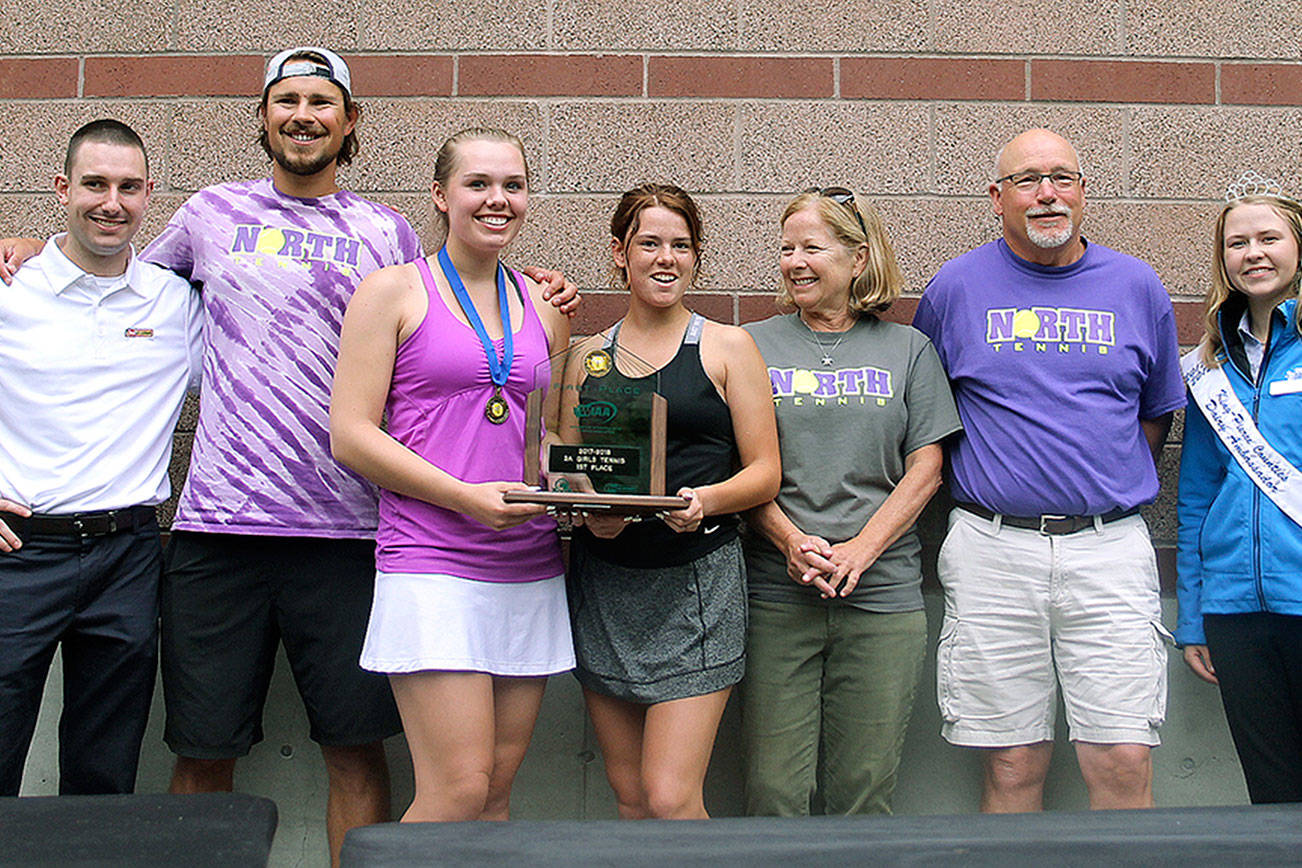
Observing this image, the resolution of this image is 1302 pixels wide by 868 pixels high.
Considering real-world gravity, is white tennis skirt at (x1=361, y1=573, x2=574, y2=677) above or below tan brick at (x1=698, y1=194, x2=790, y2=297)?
below

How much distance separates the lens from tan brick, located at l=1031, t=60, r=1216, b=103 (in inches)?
150

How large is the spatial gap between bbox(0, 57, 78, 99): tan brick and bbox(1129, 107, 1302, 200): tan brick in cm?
378

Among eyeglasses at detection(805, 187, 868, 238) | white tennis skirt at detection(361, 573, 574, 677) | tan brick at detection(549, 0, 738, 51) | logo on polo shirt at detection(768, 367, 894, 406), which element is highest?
tan brick at detection(549, 0, 738, 51)

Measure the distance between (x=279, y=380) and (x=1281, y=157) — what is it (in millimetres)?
3442

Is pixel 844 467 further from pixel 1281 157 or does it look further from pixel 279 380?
pixel 1281 157

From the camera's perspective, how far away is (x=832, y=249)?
9.98 feet

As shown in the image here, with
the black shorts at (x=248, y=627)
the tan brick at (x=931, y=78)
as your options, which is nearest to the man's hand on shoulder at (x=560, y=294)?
the black shorts at (x=248, y=627)

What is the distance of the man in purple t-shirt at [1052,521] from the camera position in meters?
3.02

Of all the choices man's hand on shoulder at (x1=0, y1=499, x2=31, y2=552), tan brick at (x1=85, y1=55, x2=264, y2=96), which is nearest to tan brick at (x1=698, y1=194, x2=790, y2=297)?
tan brick at (x1=85, y1=55, x2=264, y2=96)

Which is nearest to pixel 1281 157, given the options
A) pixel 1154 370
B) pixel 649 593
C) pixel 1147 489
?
pixel 1154 370

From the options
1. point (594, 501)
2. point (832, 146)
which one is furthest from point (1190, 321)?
point (594, 501)

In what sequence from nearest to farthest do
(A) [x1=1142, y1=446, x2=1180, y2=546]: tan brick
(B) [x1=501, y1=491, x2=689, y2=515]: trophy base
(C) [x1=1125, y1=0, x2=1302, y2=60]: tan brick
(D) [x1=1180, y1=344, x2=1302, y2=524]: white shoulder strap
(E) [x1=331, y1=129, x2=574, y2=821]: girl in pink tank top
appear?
(B) [x1=501, y1=491, x2=689, y2=515]: trophy base
(E) [x1=331, y1=129, x2=574, y2=821]: girl in pink tank top
(D) [x1=1180, y1=344, x2=1302, y2=524]: white shoulder strap
(A) [x1=1142, y1=446, x2=1180, y2=546]: tan brick
(C) [x1=1125, y1=0, x2=1302, y2=60]: tan brick

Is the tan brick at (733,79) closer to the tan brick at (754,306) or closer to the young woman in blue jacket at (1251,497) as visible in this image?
the tan brick at (754,306)

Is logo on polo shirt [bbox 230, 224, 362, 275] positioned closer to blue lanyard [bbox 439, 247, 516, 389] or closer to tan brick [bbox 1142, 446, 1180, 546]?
blue lanyard [bbox 439, 247, 516, 389]
